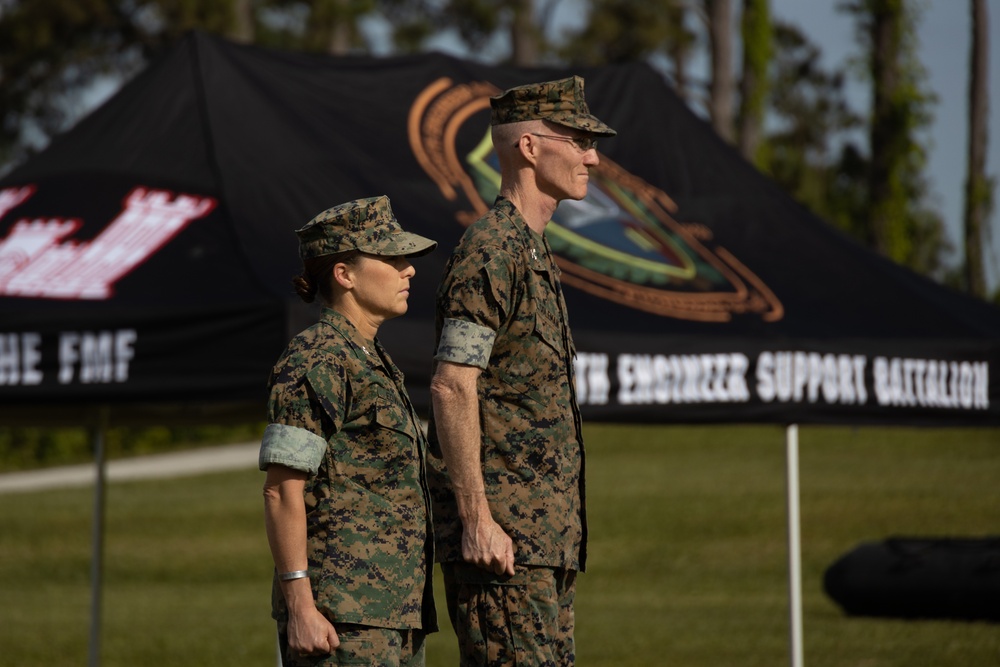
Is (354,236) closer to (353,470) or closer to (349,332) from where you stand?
(349,332)

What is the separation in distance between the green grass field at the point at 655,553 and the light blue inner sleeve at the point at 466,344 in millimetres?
5750

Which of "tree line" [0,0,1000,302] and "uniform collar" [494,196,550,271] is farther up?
"tree line" [0,0,1000,302]

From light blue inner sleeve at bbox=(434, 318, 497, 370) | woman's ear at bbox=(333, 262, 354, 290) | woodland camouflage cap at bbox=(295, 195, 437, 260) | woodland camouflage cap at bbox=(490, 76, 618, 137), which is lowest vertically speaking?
light blue inner sleeve at bbox=(434, 318, 497, 370)

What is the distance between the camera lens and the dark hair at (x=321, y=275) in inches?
150

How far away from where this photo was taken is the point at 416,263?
5906 mm

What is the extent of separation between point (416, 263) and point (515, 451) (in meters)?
1.97

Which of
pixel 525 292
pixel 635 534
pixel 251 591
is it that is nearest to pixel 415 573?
pixel 525 292

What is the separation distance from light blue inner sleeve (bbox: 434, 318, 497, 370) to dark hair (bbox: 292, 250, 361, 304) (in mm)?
345

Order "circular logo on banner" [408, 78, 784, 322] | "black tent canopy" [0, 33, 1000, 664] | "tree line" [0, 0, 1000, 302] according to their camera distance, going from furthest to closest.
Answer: "tree line" [0, 0, 1000, 302] → "circular logo on banner" [408, 78, 784, 322] → "black tent canopy" [0, 33, 1000, 664]

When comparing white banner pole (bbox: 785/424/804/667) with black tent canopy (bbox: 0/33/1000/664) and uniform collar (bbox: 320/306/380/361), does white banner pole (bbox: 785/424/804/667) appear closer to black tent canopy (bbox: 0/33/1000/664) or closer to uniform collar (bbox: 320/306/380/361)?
black tent canopy (bbox: 0/33/1000/664)

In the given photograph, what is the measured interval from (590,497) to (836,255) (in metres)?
13.4

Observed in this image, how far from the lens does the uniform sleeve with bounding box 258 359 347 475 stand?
11.6ft

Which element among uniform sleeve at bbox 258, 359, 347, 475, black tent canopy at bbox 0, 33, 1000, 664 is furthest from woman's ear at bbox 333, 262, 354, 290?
black tent canopy at bbox 0, 33, 1000, 664

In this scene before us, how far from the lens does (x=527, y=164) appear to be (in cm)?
428
